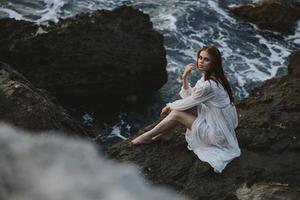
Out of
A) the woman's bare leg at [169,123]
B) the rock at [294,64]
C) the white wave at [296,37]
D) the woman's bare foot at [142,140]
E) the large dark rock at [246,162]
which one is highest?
the woman's bare leg at [169,123]

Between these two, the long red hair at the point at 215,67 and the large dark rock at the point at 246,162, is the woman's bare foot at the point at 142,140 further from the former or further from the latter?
the long red hair at the point at 215,67

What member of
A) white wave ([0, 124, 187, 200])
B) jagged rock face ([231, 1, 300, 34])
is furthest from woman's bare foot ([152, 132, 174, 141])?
jagged rock face ([231, 1, 300, 34])

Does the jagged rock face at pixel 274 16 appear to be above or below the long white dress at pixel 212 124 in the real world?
below

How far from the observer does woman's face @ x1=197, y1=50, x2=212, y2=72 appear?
22.0 ft

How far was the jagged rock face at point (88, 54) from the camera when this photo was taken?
1100cm

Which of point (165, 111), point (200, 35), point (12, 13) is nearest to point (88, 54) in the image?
point (165, 111)

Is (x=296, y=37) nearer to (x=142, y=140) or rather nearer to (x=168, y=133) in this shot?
(x=168, y=133)

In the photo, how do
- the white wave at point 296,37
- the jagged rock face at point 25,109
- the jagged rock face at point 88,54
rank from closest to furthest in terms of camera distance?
1. the jagged rock face at point 25,109
2. the jagged rock face at point 88,54
3. the white wave at point 296,37

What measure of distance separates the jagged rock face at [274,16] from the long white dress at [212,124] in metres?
11.3

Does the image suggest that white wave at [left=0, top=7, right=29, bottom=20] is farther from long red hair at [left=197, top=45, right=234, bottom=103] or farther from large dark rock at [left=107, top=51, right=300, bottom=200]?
long red hair at [left=197, top=45, right=234, bottom=103]

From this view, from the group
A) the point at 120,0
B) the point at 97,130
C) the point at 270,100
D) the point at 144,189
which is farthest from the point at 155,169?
the point at 120,0

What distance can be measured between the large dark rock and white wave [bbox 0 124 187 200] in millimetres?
238

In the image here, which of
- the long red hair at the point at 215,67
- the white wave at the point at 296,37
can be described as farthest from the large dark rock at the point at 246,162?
the white wave at the point at 296,37

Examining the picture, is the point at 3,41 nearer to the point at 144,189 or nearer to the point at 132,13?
the point at 132,13
